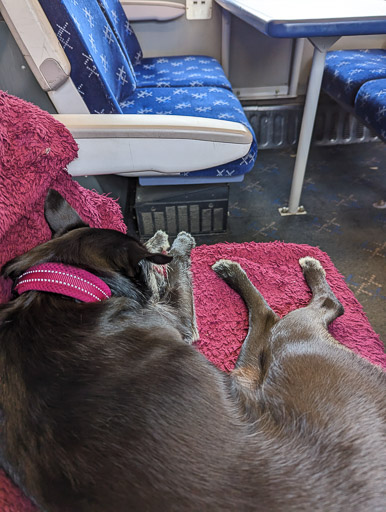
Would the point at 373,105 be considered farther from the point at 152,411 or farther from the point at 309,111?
the point at 152,411

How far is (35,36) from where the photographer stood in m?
1.28

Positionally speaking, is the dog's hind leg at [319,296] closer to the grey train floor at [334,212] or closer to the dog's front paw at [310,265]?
the dog's front paw at [310,265]

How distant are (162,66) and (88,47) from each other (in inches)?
57.4

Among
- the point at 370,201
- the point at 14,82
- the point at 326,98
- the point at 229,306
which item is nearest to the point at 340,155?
the point at 326,98

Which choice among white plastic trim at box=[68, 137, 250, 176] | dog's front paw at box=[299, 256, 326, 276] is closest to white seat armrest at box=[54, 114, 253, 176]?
white plastic trim at box=[68, 137, 250, 176]

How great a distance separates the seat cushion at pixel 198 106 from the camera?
5.42 feet

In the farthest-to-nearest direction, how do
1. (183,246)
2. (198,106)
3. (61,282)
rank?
(198,106) < (183,246) < (61,282)

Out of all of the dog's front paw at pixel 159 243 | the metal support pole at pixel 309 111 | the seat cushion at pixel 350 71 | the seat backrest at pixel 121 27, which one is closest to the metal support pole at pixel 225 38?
the seat backrest at pixel 121 27

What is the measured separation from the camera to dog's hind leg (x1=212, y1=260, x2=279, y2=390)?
102 cm

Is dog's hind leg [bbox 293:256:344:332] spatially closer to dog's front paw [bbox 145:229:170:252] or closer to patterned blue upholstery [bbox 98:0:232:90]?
dog's front paw [bbox 145:229:170:252]

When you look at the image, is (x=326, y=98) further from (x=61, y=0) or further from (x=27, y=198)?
(x=27, y=198)

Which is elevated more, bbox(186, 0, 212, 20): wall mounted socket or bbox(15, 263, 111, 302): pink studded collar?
bbox(15, 263, 111, 302): pink studded collar

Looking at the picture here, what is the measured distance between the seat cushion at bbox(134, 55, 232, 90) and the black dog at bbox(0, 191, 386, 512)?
1.69 meters

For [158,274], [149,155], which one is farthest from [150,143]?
[158,274]
